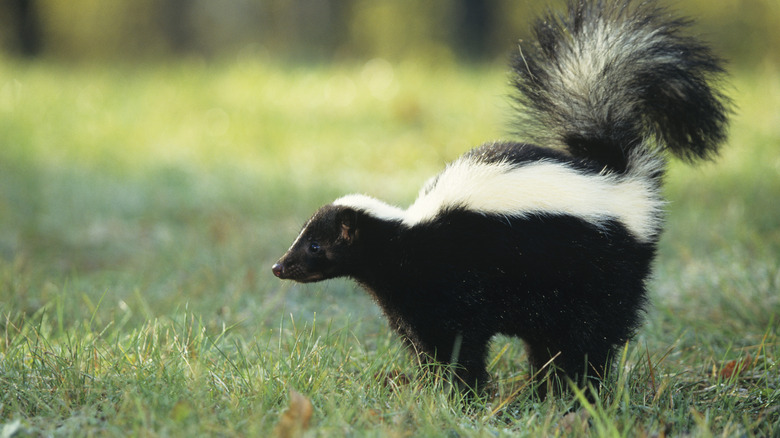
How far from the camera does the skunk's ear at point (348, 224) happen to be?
12.5 ft

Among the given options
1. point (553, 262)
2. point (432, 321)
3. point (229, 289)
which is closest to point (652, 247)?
point (553, 262)

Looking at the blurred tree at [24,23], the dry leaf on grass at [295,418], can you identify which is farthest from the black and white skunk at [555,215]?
the blurred tree at [24,23]

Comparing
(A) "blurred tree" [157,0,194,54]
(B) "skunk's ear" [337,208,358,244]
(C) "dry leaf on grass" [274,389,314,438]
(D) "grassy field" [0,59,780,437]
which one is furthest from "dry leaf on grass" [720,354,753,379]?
(A) "blurred tree" [157,0,194,54]

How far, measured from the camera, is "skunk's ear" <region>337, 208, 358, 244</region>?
3.81 meters

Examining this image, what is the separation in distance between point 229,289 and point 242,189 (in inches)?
105

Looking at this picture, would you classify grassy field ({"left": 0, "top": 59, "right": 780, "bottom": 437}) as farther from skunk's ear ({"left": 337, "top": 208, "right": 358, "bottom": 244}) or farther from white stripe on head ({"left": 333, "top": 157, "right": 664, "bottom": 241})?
white stripe on head ({"left": 333, "top": 157, "right": 664, "bottom": 241})

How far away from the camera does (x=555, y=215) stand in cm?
339

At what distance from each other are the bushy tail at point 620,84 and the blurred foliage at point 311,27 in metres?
8.65

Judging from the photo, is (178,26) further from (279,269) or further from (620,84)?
(620,84)

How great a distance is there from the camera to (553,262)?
340 cm

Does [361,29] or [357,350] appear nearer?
[357,350]

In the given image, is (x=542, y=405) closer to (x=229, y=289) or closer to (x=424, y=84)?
(x=229, y=289)

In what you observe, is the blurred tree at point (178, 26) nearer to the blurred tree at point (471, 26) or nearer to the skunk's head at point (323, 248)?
the blurred tree at point (471, 26)

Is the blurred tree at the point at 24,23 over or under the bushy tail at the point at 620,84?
under
